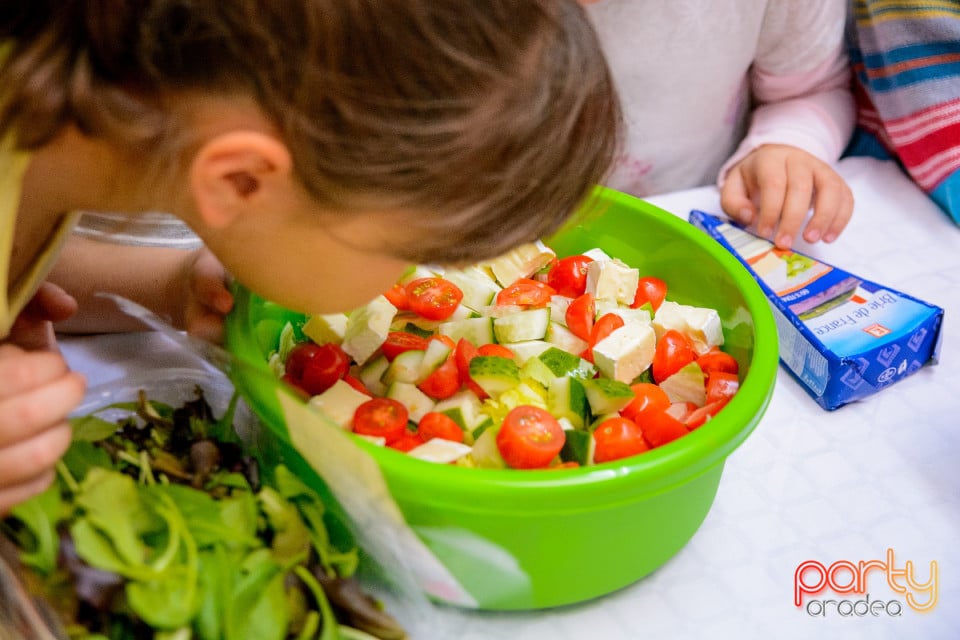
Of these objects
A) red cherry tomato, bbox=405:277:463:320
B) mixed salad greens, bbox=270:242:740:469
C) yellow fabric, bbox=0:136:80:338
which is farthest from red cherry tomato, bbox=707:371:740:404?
yellow fabric, bbox=0:136:80:338

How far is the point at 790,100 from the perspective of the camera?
1.15 meters

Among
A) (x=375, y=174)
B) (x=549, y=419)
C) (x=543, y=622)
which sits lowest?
→ (x=543, y=622)

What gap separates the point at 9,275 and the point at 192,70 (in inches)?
11.2

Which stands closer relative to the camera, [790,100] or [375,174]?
[375,174]

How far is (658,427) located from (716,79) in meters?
0.64

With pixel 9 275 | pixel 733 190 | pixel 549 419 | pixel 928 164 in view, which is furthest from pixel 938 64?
pixel 9 275

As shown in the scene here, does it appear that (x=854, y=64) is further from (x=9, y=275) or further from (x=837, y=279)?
(x=9, y=275)

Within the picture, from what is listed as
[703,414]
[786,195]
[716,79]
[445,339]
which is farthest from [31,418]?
[716,79]

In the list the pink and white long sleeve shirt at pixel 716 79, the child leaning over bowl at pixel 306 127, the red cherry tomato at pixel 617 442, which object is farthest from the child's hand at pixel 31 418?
the pink and white long sleeve shirt at pixel 716 79

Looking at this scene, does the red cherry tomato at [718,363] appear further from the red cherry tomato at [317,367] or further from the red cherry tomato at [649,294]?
the red cherry tomato at [317,367]

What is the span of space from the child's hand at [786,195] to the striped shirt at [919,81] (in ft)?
0.43

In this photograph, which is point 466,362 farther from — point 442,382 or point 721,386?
point 721,386

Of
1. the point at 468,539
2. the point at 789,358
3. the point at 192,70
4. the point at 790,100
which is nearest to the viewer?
the point at 192,70

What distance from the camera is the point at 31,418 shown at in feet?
1.58
